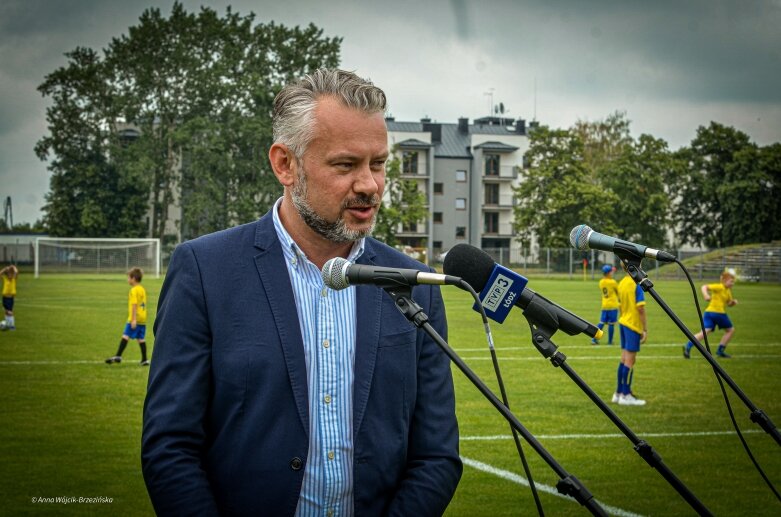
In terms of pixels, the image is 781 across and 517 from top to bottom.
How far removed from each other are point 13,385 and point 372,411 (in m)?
14.8

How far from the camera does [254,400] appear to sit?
331cm

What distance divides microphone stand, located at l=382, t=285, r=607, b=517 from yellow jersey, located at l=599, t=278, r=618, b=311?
22835mm

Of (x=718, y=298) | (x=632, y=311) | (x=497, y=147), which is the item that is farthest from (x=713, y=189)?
(x=632, y=311)

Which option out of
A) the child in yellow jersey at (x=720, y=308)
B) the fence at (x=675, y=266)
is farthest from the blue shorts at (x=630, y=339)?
the fence at (x=675, y=266)

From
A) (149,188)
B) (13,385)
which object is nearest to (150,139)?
(149,188)

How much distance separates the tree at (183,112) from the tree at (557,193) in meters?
21.1

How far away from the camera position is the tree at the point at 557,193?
81.4 m

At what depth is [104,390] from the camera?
15969 mm

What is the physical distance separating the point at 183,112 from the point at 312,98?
77.0m

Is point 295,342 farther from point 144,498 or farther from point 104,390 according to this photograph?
point 104,390

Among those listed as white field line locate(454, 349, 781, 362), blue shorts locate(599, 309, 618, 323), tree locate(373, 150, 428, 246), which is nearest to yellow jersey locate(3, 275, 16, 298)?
white field line locate(454, 349, 781, 362)

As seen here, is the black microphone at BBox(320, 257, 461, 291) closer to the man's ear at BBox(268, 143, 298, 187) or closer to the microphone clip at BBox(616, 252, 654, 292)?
the man's ear at BBox(268, 143, 298, 187)

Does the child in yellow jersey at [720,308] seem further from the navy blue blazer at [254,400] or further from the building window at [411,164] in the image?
the building window at [411,164]

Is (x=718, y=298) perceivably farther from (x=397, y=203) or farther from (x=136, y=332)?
(x=397, y=203)
